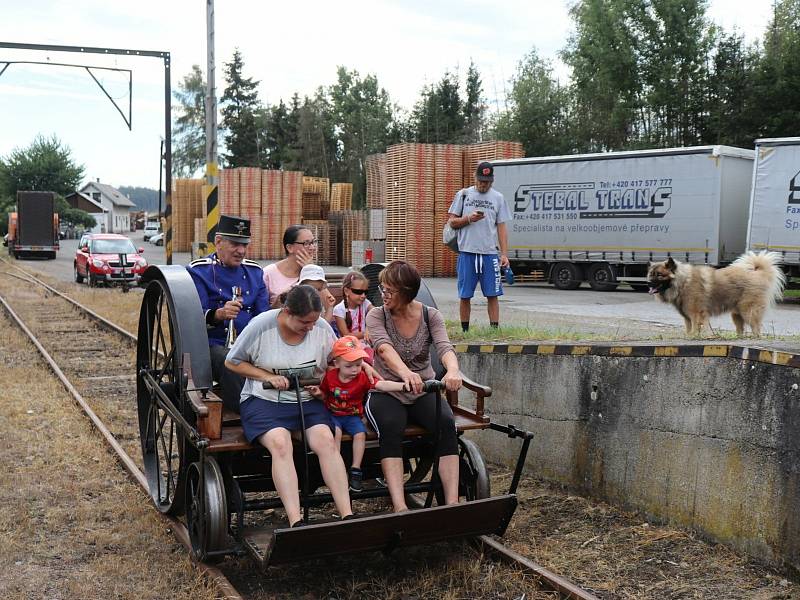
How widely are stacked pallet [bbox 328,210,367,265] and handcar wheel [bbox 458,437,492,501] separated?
90.8 feet

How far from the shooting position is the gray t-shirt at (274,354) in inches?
187

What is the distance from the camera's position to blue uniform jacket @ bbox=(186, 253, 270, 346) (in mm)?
5707

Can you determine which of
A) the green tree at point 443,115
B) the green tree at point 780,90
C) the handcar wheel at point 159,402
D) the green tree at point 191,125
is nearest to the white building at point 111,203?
the green tree at point 191,125

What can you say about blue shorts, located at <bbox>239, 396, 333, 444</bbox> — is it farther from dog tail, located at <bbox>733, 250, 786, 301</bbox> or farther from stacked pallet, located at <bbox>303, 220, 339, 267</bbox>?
stacked pallet, located at <bbox>303, 220, 339, 267</bbox>

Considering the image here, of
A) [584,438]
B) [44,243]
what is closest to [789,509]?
[584,438]

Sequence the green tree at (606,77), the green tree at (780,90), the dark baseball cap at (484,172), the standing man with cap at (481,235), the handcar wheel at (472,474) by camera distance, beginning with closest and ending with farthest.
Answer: the handcar wheel at (472,474) → the dark baseball cap at (484,172) → the standing man with cap at (481,235) → the green tree at (780,90) → the green tree at (606,77)

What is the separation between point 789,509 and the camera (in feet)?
14.7

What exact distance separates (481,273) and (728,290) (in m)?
3.35

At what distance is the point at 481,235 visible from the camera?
856cm

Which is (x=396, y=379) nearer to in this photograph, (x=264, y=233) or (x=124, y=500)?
(x=124, y=500)

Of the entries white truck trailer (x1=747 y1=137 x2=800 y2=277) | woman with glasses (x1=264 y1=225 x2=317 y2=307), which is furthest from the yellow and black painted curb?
white truck trailer (x1=747 y1=137 x2=800 y2=277)

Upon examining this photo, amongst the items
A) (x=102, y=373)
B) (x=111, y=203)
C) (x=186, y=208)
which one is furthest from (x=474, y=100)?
(x=111, y=203)

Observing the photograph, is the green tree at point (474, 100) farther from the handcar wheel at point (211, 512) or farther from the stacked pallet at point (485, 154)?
the handcar wheel at point (211, 512)

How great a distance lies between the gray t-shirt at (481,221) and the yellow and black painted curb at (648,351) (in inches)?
68.2
